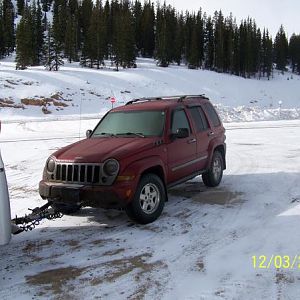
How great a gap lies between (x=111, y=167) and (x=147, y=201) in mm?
856

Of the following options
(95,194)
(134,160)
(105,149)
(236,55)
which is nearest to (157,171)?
(134,160)

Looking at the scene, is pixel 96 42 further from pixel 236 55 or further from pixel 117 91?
pixel 236 55

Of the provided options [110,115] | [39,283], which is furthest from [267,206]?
[39,283]

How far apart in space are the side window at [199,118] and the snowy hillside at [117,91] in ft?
68.3

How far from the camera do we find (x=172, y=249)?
5383 millimetres


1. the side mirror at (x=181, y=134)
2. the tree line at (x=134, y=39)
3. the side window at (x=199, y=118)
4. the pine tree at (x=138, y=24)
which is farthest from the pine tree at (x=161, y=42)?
the side mirror at (x=181, y=134)

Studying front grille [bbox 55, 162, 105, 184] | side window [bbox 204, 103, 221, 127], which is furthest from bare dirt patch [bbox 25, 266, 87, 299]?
side window [bbox 204, 103, 221, 127]

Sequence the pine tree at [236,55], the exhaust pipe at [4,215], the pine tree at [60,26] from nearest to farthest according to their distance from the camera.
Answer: the exhaust pipe at [4,215], the pine tree at [60,26], the pine tree at [236,55]

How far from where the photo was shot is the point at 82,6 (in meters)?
98.9

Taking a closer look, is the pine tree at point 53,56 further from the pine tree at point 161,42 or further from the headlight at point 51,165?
the headlight at point 51,165

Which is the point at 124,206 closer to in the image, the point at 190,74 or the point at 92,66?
the point at 190,74

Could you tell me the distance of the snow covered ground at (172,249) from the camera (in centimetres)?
429

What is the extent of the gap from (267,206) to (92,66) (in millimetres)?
68254
